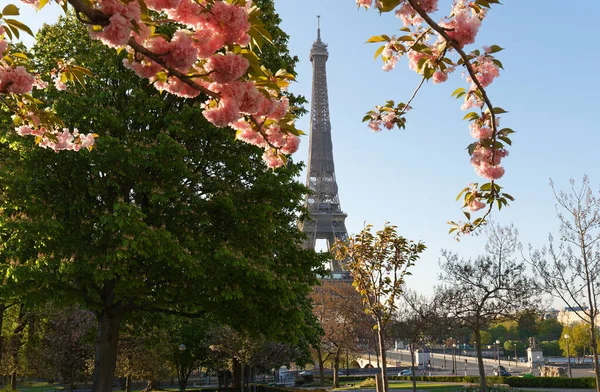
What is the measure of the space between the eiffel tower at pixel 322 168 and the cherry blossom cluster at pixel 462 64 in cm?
7406

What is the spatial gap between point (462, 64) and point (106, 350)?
1561cm

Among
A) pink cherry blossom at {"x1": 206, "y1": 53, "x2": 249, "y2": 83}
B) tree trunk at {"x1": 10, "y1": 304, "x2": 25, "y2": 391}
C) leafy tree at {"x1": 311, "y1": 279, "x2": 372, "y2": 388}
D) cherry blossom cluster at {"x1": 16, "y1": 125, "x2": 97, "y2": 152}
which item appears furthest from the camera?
leafy tree at {"x1": 311, "y1": 279, "x2": 372, "y2": 388}

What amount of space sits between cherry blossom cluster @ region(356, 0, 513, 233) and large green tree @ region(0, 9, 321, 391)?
9768 millimetres

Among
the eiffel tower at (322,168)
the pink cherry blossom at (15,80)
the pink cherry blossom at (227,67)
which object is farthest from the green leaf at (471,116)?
the eiffel tower at (322,168)

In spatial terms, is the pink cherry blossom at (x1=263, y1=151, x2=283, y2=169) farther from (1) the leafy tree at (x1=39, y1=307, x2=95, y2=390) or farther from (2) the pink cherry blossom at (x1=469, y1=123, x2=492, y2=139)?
(1) the leafy tree at (x1=39, y1=307, x2=95, y2=390)

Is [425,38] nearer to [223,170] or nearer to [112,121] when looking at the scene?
[112,121]

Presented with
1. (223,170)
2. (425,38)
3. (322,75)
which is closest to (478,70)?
(425,38)

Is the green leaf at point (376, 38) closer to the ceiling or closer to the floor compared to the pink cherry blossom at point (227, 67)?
closer to the ceiling

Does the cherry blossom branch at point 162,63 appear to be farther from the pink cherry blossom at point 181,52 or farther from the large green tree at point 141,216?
the large green tree at point 141,216

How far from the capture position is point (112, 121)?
1558 cm

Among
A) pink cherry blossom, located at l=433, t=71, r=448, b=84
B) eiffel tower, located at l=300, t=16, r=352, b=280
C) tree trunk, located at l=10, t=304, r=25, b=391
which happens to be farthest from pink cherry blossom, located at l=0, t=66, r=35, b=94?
eiffel tower, located at l=300, t=16, r=352, b=280

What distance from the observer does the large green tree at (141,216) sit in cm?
1448

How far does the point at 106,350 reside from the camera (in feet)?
56.9

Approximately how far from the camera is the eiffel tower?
82.2 meters
